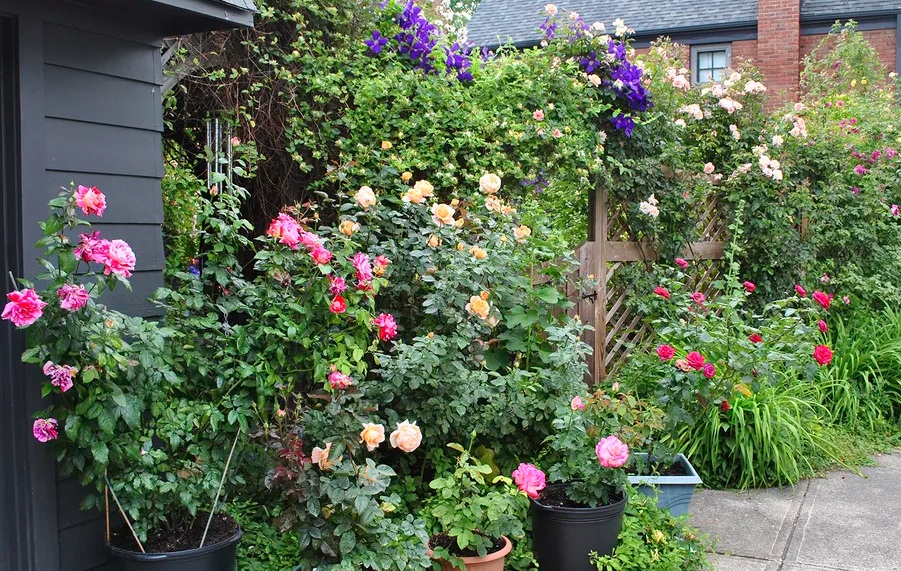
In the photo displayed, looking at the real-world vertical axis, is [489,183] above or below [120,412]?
above

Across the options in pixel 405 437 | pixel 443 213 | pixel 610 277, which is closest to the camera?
pixel 405 437

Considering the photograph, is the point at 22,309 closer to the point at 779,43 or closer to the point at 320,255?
the point at 320,255

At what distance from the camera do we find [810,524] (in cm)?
395

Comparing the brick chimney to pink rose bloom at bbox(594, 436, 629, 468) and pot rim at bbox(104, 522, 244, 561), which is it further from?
pot rim at bbox(104, 522, 244, 561)

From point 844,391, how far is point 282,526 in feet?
14.4

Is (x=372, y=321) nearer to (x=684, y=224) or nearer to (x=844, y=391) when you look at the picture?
(x=684, y=224)

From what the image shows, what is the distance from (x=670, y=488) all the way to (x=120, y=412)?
7.54 feet

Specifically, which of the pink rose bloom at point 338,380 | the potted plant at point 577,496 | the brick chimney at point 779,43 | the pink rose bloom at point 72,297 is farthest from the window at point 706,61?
the pink rose bloom at point 72,297

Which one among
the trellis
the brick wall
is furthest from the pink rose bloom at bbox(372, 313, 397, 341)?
the brick wall

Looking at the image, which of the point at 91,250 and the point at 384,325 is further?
the point at 384,325

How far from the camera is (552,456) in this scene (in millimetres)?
3562

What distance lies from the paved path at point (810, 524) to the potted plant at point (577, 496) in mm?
697

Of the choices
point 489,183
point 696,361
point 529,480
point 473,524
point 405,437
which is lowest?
point 473,524

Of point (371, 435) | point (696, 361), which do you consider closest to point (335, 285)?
point (371, 435)
